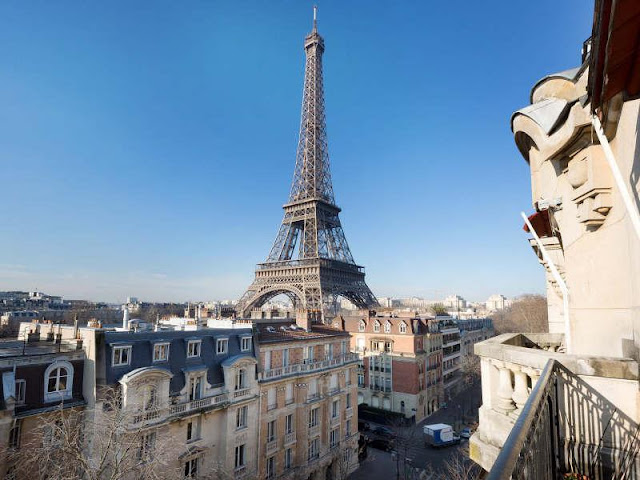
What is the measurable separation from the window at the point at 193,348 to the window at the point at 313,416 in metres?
10.4

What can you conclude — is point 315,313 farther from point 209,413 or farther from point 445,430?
point 209,413

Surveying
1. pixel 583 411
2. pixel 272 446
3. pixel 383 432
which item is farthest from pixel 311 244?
pixel 583 411

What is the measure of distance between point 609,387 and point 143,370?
18.7 metres

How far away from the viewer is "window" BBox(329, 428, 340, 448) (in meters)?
29.7

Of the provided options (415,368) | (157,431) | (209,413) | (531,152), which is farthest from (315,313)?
(531,152)

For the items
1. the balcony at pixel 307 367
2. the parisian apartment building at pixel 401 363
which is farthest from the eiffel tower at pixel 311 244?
the balcony at pixel 307 367

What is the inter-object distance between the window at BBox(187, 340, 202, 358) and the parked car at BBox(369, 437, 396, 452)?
78.0ft

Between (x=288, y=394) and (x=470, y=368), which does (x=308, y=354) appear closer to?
(x=288, y=394)

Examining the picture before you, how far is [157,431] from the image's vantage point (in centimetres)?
1862

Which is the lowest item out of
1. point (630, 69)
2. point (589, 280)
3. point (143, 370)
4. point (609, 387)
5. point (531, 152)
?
point (143, 370)

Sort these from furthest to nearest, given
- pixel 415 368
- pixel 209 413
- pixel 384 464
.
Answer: pixel 415 368 → pixel 384 464 → pixel 209 413

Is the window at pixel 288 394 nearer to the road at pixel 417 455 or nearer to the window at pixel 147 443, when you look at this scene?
the window at pixel 147 443

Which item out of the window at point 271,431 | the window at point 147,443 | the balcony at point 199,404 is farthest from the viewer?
the window at point 271,431

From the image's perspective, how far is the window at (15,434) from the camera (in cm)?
1541
